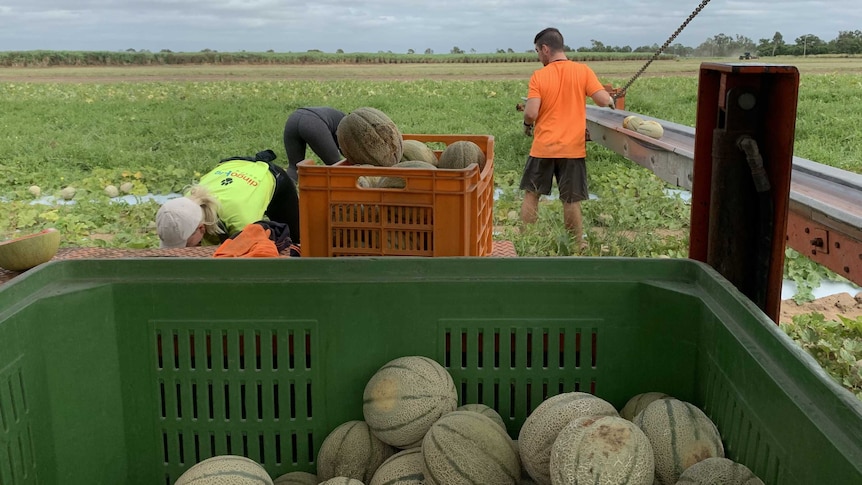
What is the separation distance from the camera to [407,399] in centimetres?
163

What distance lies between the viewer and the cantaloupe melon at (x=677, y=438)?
57.7 inches

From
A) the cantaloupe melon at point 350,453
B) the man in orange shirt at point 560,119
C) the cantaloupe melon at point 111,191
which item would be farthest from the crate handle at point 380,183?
the cantaloupe melon at point 111,191

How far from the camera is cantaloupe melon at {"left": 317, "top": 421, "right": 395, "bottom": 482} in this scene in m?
1.66

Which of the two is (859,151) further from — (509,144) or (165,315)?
(165,315)

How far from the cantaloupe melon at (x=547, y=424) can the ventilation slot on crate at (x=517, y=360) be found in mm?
134

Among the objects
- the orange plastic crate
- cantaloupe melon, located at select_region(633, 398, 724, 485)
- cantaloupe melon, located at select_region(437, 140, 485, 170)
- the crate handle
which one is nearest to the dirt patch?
cantaloupe melon, located at select_region(437, 140, 485, 170)

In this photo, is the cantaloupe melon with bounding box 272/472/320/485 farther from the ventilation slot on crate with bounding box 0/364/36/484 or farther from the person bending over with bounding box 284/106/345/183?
the person bending over with bounding box 284/106/345/183

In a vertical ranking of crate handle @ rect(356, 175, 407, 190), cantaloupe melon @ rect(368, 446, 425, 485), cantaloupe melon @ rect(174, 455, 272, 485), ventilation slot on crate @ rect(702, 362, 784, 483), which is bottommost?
cantaloupe melon @ rect(368, 446, 425, 485)

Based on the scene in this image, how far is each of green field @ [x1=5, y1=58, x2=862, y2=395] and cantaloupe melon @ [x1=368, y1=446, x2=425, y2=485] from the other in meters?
2.47

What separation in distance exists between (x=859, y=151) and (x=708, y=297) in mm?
9661

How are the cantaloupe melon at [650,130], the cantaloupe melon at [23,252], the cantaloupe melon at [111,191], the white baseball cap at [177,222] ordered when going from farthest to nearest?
the cantaloupe melon at [111,191], the cantaloupe melon at [650,130], the white baseball cap at [177,222], the cantaloupe melon at [23,252]

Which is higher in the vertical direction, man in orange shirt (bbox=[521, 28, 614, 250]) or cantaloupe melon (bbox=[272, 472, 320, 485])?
man in orange shirt (bbox=[521, 28, 614, 250])

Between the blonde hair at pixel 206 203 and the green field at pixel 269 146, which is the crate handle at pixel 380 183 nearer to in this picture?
the blonde hair at pixel 206 203

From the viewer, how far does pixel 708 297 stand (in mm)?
1595
